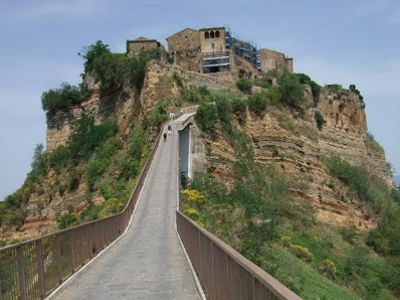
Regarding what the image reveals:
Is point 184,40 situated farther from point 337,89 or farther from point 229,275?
point 229,275

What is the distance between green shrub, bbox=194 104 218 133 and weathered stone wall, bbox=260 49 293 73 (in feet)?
151

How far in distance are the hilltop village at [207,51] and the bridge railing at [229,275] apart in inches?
2218

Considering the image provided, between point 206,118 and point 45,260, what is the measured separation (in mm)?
25764

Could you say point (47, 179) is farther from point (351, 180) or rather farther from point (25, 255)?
point (25, 255)

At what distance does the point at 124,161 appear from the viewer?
127ft

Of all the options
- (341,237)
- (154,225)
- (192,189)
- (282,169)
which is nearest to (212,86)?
(282,169)

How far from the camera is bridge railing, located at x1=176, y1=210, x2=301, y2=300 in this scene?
14.8ft

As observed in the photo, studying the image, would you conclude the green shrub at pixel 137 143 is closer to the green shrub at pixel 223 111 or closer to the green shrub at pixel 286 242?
the green shrub at pixel 223 111

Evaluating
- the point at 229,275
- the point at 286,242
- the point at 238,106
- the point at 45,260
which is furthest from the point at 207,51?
the point at 229,275

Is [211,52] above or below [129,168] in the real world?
above

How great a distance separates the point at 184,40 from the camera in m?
74.2

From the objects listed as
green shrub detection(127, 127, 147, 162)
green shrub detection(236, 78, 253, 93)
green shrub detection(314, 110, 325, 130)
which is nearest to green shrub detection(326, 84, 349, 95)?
green shrub detection(314, 110, 325, 130)

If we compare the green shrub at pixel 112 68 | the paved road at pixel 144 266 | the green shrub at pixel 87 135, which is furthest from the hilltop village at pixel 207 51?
the paved road at pixel 144 266

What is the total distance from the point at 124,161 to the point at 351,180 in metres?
20.8
